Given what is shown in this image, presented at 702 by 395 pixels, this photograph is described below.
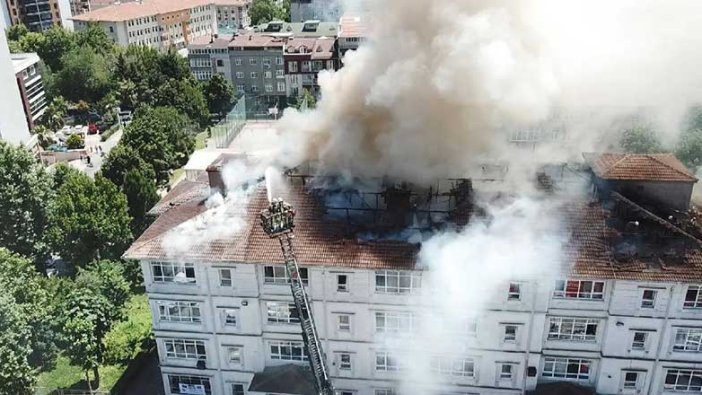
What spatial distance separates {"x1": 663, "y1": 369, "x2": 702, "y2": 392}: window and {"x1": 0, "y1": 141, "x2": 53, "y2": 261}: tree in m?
29.7

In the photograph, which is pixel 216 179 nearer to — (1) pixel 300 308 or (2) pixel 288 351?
(2) pixel 288 351

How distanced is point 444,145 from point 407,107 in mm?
2001

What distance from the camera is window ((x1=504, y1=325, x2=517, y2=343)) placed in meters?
20.8

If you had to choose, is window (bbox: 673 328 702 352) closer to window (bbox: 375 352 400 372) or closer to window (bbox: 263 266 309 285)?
window (bbox: 375 352 400 372)

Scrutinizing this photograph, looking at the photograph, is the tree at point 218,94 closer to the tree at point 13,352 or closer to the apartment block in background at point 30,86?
the apartment block in background at point 30,86

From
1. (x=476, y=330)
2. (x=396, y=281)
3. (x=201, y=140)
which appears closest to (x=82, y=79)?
(x=201, y=140)

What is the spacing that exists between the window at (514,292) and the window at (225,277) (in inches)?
370

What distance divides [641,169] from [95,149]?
48940mm

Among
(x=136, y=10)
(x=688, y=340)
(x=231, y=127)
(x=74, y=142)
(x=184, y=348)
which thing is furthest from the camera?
(x=136, y=10)

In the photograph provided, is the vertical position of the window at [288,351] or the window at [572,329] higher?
the window at [572,329]

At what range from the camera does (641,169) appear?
21844 millimetres

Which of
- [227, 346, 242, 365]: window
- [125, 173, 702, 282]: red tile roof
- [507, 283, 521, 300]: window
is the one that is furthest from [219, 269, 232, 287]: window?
[507, 283, 521, 300]: window

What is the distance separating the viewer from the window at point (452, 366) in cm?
2159

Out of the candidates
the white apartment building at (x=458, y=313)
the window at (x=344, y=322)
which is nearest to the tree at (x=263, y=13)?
the white apartment building at (x=458, y=313)
